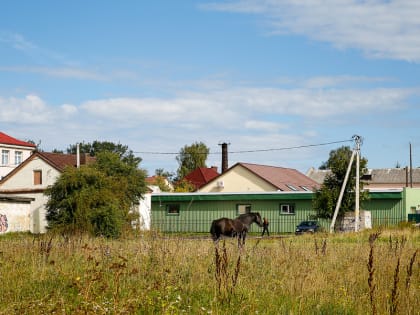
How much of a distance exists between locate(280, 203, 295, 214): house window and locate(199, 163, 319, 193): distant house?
483 cm

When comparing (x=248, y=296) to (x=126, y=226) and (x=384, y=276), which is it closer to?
(x=384, y=276)

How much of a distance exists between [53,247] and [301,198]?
4264 cm

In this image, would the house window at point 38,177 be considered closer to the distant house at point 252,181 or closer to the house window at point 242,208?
the house window at point 242,208

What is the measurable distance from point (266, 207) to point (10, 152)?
35.8 metres

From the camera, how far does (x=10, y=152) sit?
7925 cm

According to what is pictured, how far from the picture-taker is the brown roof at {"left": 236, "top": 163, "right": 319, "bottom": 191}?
63531mm

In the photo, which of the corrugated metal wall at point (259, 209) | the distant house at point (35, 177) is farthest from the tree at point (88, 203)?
the distant house at point (35, 177)

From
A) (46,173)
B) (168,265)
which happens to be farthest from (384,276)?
(46,173)

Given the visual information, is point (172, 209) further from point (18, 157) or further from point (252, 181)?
point (18, 157)

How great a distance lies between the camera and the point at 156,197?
60250 mm

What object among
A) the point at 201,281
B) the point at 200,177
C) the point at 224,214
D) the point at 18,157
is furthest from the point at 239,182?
the point at 201,281

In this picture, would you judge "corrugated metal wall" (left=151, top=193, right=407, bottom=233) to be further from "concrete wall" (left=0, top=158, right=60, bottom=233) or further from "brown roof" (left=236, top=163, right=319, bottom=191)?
"concrete wall" (left=0, top=158, right=60, bottom=233)

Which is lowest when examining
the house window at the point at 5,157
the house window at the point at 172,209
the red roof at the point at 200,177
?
the house window at the point at 172,209

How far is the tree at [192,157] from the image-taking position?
350ft
